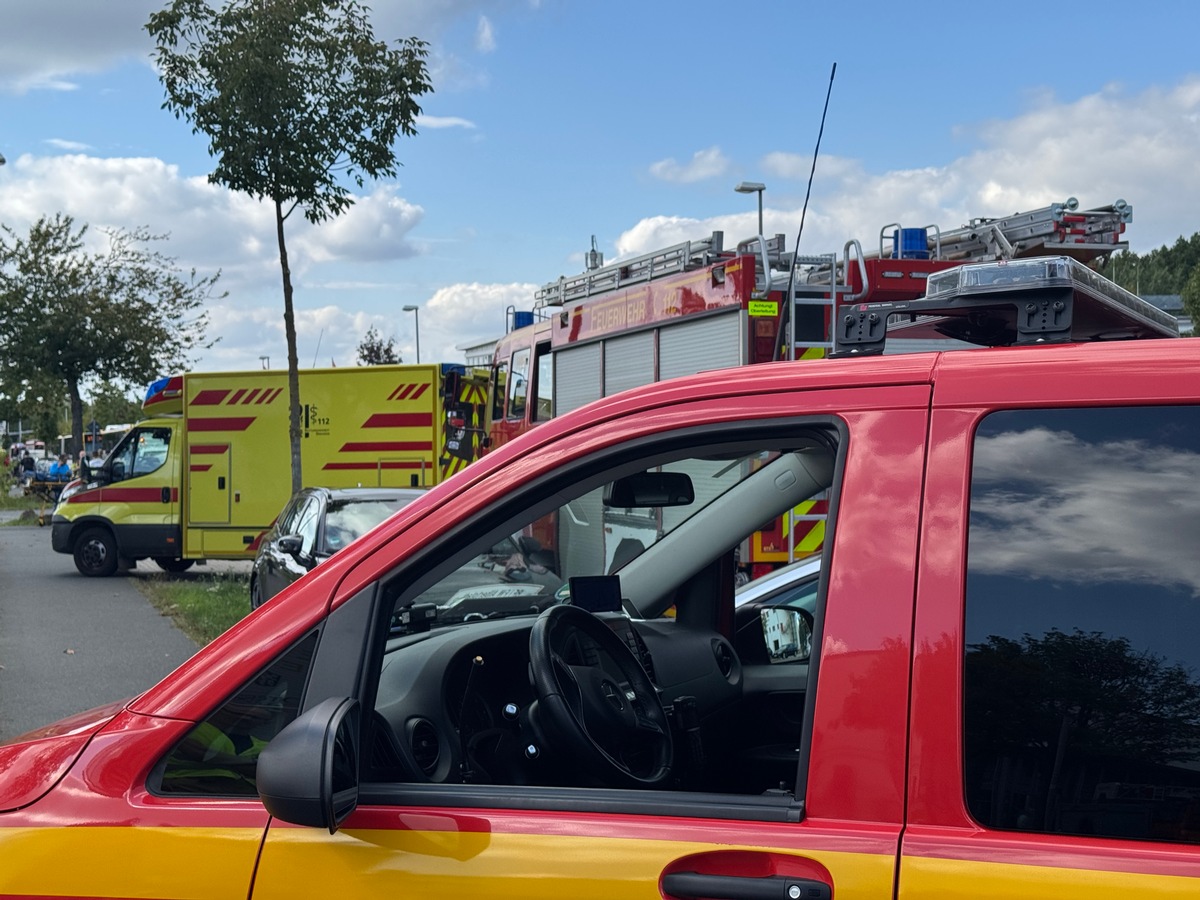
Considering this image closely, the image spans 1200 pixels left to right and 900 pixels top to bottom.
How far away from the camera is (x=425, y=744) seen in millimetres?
2361

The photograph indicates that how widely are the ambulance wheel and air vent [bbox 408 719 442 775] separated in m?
17.3

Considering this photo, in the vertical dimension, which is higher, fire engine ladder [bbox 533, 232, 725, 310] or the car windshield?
fire engine ladder [bbox 533, 232, 725, 310]

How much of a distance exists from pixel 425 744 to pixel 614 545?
1.06 metres

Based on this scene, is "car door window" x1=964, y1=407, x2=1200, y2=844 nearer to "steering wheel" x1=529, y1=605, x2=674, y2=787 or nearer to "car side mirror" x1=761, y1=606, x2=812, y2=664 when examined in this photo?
"steering wheel" x1=529, y1=605, x2=674, y2=787

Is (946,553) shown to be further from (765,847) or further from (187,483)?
(187,483)

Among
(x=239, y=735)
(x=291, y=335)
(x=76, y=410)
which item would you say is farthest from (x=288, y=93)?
(x=76, y=410)

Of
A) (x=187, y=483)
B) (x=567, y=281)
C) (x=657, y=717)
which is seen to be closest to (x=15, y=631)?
(x=187, y=483)

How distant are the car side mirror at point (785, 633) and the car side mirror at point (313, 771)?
1561 mm

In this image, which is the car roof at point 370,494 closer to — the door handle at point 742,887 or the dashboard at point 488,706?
the dashboard at point 488,706

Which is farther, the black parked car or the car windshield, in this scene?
the black parked car

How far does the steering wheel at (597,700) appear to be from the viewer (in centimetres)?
229

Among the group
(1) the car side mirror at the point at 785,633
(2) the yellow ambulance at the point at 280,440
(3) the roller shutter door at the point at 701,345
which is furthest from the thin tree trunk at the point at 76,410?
(1) the car side mirror at the point at 785,633

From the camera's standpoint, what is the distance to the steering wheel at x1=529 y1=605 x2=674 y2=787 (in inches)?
90.2

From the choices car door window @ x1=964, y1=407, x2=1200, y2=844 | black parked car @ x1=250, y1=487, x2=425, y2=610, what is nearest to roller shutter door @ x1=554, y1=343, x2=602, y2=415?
black parked car @ x1=250, y1=487, x2=425, y2=610
